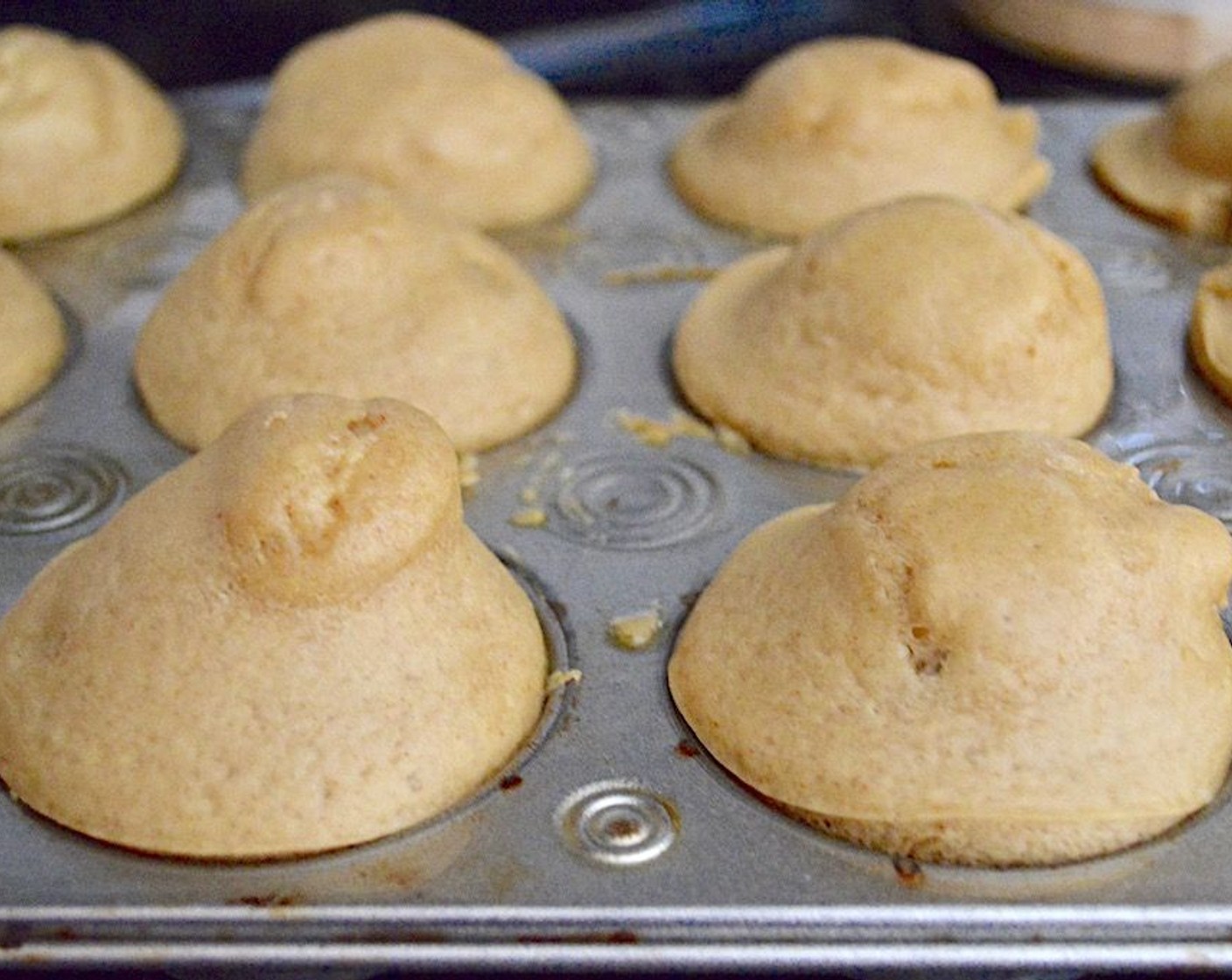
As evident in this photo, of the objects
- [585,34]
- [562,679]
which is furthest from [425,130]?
[562,679]

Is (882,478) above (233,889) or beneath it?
above

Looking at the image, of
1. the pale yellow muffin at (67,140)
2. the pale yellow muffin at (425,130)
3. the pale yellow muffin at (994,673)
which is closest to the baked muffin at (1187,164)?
the pale yellow muffin at (425,130)

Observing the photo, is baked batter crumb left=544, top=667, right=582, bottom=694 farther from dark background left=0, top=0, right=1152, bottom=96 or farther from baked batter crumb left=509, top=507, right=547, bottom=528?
dark background left=0, top=0, right=1152, bottom=96

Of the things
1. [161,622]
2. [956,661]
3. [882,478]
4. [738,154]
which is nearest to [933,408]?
[882,478]

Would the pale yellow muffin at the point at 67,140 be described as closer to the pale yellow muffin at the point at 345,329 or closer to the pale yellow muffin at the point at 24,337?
the pale yellow muffin at the point at 24,337

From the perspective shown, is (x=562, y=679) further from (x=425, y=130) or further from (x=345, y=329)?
(x=425, y=130)

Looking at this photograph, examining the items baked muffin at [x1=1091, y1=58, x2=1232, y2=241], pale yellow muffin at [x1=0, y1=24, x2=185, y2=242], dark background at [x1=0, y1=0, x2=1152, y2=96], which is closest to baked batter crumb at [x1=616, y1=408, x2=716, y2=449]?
baked muffin at [x1=1091, y1=58, x2=1232, y2=241]

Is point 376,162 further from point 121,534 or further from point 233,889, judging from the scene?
point 233,889
